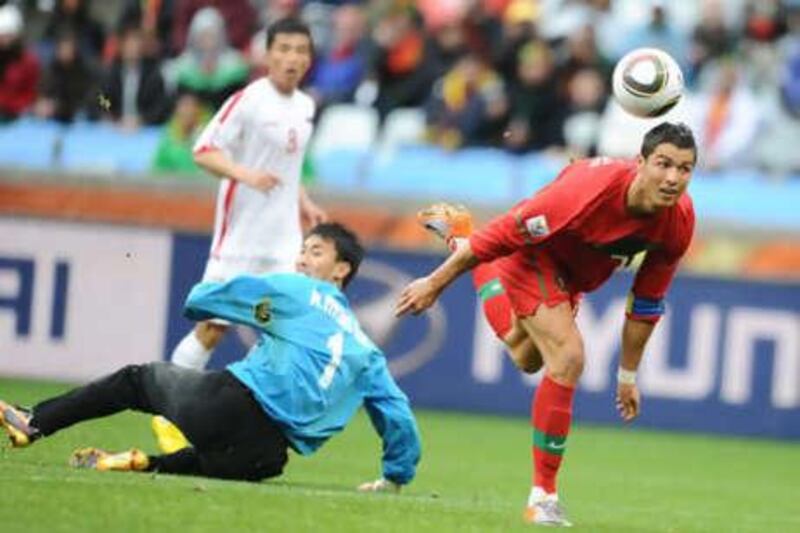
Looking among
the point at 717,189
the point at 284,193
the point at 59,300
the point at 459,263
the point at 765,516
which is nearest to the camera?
the point at 459,263

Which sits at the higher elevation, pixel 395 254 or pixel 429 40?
pixel 429 40

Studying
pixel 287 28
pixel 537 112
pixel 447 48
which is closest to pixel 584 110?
pixel 537 112

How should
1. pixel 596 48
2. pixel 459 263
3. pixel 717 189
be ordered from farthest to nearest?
pixel 596 48
pixel 717 189
pixel 459 263

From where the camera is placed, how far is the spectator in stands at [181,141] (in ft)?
65.7

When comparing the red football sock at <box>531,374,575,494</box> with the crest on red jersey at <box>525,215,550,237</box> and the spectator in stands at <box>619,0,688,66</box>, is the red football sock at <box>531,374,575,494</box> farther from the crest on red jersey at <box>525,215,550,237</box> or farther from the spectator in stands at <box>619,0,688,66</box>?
the spectator in stands at <box>619,0,688,66</box>

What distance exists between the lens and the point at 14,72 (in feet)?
70.7

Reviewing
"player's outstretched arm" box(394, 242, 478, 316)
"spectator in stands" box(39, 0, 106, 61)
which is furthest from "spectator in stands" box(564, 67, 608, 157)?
"player's outstretched arm" box(394, 242, 478, 316)

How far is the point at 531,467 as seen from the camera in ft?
48.8

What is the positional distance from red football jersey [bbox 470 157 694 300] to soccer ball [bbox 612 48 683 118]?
58 centimetres

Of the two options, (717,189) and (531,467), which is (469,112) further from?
(531,467)

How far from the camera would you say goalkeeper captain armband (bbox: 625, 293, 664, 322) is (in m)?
10.9

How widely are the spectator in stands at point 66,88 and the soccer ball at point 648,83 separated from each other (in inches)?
454

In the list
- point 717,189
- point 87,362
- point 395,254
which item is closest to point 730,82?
point 717,189

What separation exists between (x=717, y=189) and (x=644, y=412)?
7.93 ft
